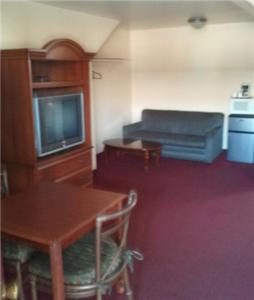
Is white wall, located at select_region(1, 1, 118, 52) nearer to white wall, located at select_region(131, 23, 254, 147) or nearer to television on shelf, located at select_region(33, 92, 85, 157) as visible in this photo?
television on shelf, located at select_region(33, 92, 85, 157)

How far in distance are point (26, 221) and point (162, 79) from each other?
5.26m

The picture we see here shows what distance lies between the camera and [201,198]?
4.26 m

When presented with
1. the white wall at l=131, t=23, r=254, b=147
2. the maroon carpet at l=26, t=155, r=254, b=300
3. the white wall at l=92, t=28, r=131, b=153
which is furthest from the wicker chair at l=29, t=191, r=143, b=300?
the white wall at l=131, t=23, r=254, b=147

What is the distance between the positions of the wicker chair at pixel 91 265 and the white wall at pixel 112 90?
413cm

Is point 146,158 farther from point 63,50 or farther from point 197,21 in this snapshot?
point 197,21

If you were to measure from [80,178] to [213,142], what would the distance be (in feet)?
8.21

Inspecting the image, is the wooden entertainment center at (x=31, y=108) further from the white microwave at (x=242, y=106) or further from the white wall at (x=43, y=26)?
the white microwave at (x=242, y=106)

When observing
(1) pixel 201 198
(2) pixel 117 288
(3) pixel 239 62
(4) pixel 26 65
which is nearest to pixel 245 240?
(1) pixel 201 198

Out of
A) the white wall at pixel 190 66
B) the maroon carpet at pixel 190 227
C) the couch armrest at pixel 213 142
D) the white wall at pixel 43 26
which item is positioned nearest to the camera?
the maroon carpet at pixel 190 227

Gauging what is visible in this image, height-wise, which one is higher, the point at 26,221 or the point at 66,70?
A: the point at 66,70

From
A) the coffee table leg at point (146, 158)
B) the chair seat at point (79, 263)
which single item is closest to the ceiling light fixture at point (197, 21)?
the coffee table leg at point (146, 158)

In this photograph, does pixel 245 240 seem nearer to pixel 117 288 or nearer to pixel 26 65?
pixel 117 288

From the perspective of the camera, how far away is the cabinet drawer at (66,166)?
3606mm

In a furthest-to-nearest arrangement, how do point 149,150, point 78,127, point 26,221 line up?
point 149,150, point 78,127, point 26,221
